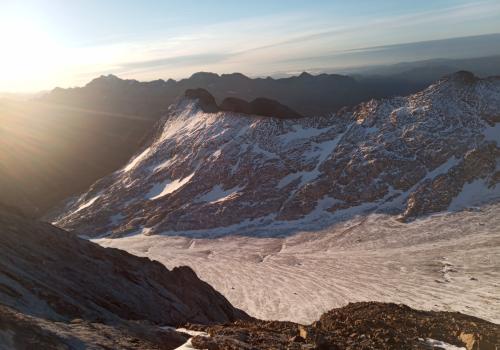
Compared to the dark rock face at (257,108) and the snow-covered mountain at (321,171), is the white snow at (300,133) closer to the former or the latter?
the snow-covered mountain at (321,171)

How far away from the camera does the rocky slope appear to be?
51.2ft

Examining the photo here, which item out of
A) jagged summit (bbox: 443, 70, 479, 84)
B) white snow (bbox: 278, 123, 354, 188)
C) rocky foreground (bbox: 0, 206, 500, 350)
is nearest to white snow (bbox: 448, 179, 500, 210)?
white snow (bbox: 278, 123, 354, 188)

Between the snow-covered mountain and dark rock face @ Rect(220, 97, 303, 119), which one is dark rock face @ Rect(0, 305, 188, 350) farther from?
dark rock face @ Rect(220, 97, 303, 119)

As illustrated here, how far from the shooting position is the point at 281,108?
153 meters

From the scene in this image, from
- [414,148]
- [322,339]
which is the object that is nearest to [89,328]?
[322,339]

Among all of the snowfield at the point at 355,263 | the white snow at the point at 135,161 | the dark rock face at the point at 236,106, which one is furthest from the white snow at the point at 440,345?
the dark rock face at the point at 236,106

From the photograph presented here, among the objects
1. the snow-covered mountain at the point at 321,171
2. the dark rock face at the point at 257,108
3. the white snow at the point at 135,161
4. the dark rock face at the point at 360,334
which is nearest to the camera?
the dark rock face at the point at 360,334

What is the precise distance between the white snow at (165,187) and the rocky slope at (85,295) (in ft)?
207

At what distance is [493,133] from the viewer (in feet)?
274

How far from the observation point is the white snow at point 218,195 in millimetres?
89938

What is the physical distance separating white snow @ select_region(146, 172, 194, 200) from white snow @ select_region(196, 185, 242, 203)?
7.99m

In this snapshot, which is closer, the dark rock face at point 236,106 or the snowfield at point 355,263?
the snowfield at point 355,263

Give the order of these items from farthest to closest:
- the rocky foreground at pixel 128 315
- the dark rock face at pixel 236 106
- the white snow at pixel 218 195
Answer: the dark rock face at pixel 236 106
the white snow at pixel 218 195
the rocky foreground at pixel 128 315

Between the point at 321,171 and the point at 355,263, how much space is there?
30969 mm
